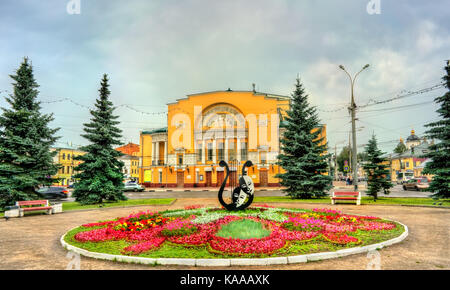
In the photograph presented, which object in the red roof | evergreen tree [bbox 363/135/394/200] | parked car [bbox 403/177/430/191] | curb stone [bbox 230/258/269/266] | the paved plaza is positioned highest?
the red roof

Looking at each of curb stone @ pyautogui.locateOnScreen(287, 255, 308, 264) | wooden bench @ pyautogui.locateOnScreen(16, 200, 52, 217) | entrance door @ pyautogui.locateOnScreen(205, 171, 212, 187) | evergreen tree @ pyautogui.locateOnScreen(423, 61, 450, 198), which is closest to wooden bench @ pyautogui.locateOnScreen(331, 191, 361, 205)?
evergreen tree @ pyautogui.locateOnScreen(423, 61, 450, 198)

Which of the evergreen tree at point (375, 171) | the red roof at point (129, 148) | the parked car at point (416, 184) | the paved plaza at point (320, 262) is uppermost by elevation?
the red roof at point (129, 148)

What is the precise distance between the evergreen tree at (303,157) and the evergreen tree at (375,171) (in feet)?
9.31

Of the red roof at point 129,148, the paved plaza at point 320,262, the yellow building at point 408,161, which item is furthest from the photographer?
the red roof at point 129,148

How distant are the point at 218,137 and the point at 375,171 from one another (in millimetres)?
26897

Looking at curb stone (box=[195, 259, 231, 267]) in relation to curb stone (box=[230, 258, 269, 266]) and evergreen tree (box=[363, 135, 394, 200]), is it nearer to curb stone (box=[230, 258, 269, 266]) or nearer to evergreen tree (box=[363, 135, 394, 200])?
curb stone (box=[230, 258, 269, 266])

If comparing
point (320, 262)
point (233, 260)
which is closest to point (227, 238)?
point (233, 260)

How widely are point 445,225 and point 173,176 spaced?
38938 mm

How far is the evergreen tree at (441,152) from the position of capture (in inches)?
664

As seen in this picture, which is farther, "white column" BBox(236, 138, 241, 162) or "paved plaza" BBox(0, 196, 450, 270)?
"white column" BBox(236, 138, 241, 162)

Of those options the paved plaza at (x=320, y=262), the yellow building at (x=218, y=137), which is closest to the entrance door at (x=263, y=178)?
the yellow building at (x=218, y=137)

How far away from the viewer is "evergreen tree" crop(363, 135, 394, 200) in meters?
18.6

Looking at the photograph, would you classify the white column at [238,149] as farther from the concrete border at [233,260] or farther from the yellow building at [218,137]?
the concrete border at [233,260]

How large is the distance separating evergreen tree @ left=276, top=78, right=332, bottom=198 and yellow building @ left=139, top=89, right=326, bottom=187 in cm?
1778
